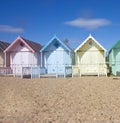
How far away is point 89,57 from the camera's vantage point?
87.7ft

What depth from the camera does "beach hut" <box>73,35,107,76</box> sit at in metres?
25.9

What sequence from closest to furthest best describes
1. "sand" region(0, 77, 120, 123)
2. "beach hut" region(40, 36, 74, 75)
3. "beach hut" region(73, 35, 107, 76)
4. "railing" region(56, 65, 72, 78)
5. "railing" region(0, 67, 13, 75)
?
"sand" region(0, 77, 120, 123)
"railing" region(56, 65, 72, 78)
"beach hut" region(73, 35, 107, 76)
"railing" region(0, 67, 13, 75)
"beach hut" region(40, 36, 74, 75)

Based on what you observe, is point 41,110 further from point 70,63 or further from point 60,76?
point 70,63

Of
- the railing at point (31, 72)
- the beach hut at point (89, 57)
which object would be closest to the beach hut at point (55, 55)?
the beach hut at point (89, 57)

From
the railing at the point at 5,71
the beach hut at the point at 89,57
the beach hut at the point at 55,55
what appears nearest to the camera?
the beach hut at the point at 89,57

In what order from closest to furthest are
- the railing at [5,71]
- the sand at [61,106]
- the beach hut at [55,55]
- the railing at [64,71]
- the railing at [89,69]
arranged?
the sand at [61,106]
the railing at [64,71]
the railing at [89,69]
the railing at [5,71]
the beach hut at [55,55]

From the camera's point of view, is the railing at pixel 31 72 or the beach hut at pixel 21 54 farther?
the beach hut at pixel 21 54

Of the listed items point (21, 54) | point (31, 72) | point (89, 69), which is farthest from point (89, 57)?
point (21, 54)

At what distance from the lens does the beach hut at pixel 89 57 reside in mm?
25906

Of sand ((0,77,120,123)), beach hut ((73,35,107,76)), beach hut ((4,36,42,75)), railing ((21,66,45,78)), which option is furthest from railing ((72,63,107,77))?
sand ((0,77,120,123))

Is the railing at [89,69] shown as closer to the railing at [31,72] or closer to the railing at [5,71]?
the railing at [31,72]

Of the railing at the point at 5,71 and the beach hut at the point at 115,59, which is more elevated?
the beach hut at the point at 115,59

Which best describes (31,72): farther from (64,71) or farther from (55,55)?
(55,55)

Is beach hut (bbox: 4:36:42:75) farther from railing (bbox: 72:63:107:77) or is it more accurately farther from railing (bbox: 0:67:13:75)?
railing (bbox: 72:63:107:77)
